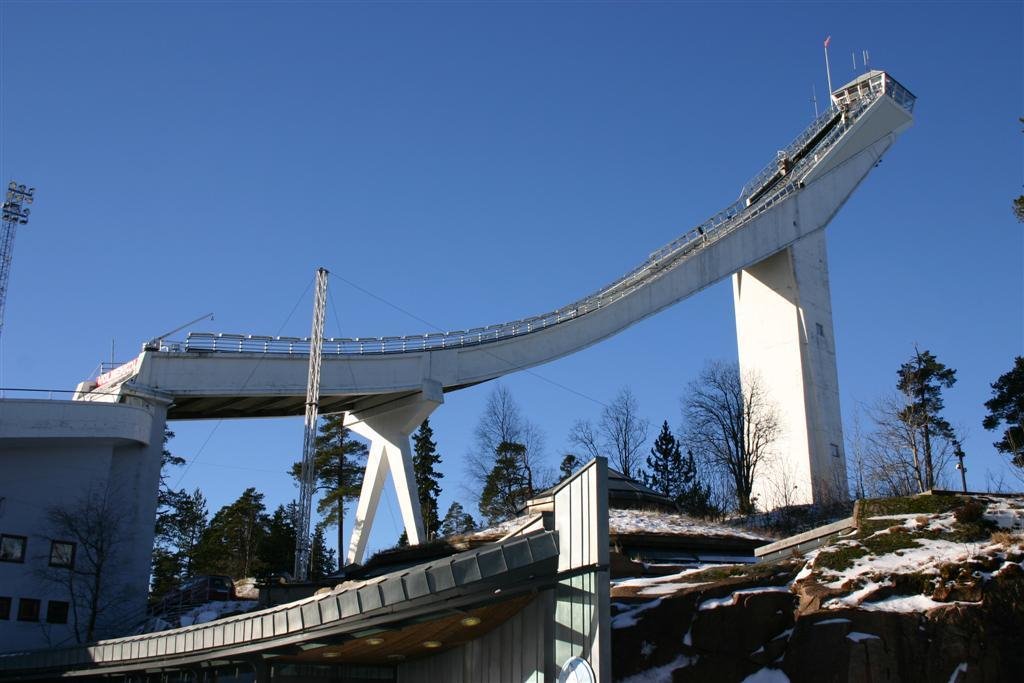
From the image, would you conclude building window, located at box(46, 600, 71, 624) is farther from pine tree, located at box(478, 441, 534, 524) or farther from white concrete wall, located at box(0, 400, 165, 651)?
pine tree, located at box(478, 441, 534, 524)

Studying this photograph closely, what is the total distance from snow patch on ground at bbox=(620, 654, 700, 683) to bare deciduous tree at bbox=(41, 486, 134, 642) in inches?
903

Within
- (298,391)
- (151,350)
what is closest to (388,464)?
(298,391)

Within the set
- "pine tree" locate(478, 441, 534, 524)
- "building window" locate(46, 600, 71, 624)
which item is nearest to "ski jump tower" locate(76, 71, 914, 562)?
"building window" locate(46, 600, 71, 624)

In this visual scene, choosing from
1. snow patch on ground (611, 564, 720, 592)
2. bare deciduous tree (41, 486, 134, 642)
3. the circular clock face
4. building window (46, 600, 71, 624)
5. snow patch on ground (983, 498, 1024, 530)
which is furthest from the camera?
building window (46, 600, 71, 624)

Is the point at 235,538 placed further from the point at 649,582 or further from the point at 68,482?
the point at 649,582

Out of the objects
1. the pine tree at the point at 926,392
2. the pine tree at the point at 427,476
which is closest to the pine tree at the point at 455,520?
the pine tree at the point at 427,476

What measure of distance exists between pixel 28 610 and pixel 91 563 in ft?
8.08

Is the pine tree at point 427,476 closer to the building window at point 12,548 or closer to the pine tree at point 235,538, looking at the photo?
the pine tree at point 235,538

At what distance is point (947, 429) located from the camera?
47.7 metres

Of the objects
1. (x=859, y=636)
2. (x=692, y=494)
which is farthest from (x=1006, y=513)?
(x=692, y=494)

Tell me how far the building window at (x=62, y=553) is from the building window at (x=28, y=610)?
1.38 m

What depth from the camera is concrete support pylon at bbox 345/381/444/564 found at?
42.1 m

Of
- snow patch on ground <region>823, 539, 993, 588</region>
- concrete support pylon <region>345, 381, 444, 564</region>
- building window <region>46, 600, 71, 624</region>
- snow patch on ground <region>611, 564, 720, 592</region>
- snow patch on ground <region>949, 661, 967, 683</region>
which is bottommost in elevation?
snow patch on ground <region>949, 661, 967, 683</region>

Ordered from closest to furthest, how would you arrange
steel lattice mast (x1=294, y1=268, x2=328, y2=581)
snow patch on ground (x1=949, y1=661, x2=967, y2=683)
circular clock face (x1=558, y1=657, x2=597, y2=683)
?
circular clock face (x1=558, y1=657, x2=597, y2=683) < snow patch on ground (x1=949, y1=661, x2=967, y2=683) < steel lattice mast (x1=294, y1=268, x2=328, y2=581)
